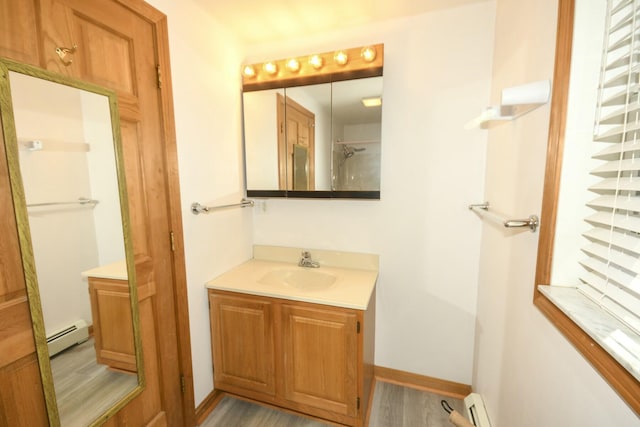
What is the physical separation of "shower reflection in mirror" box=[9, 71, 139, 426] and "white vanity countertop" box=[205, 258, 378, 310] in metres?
0.60

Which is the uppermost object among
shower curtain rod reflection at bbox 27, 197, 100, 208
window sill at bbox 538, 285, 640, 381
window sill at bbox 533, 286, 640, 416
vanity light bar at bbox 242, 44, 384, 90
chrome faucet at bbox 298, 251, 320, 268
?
vanity light bar at bbox 242, 44, 384, 90

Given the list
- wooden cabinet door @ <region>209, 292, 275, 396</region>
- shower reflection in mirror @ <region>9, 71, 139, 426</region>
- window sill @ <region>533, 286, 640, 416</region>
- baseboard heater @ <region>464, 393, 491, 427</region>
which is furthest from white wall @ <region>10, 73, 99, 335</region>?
baseboard heater @ <region>464, 393, 491, 427</region>

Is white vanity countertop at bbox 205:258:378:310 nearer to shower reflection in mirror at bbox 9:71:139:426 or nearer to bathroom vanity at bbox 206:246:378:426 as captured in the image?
bathroom vanity at bbox 206:246:378:426

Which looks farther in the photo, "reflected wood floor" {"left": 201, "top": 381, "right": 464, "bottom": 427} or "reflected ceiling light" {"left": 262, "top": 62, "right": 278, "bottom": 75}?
"reflected ceiling light" {"left": 262, "top": 62, "right": 278, "bottom": 75}

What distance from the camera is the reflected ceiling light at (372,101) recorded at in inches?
65.4

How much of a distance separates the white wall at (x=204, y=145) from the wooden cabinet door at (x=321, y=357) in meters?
0.55

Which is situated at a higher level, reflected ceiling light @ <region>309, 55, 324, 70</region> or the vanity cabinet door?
reflected ceiling light @ <region>309, 55, 324, 70</region>

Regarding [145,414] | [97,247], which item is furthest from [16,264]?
[145,414]

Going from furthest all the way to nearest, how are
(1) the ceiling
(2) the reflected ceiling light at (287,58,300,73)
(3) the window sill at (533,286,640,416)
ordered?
(2) the reflected ceiling light at (287,58,300,73), (1) the ceiling, (3) the window sill at (533,286,640,416)

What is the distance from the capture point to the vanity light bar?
162cm

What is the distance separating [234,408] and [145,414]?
599mm

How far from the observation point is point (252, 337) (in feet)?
5.36

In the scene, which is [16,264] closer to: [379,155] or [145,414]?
[145,414]

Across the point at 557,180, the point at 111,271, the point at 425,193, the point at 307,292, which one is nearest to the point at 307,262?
the point at 307,292
